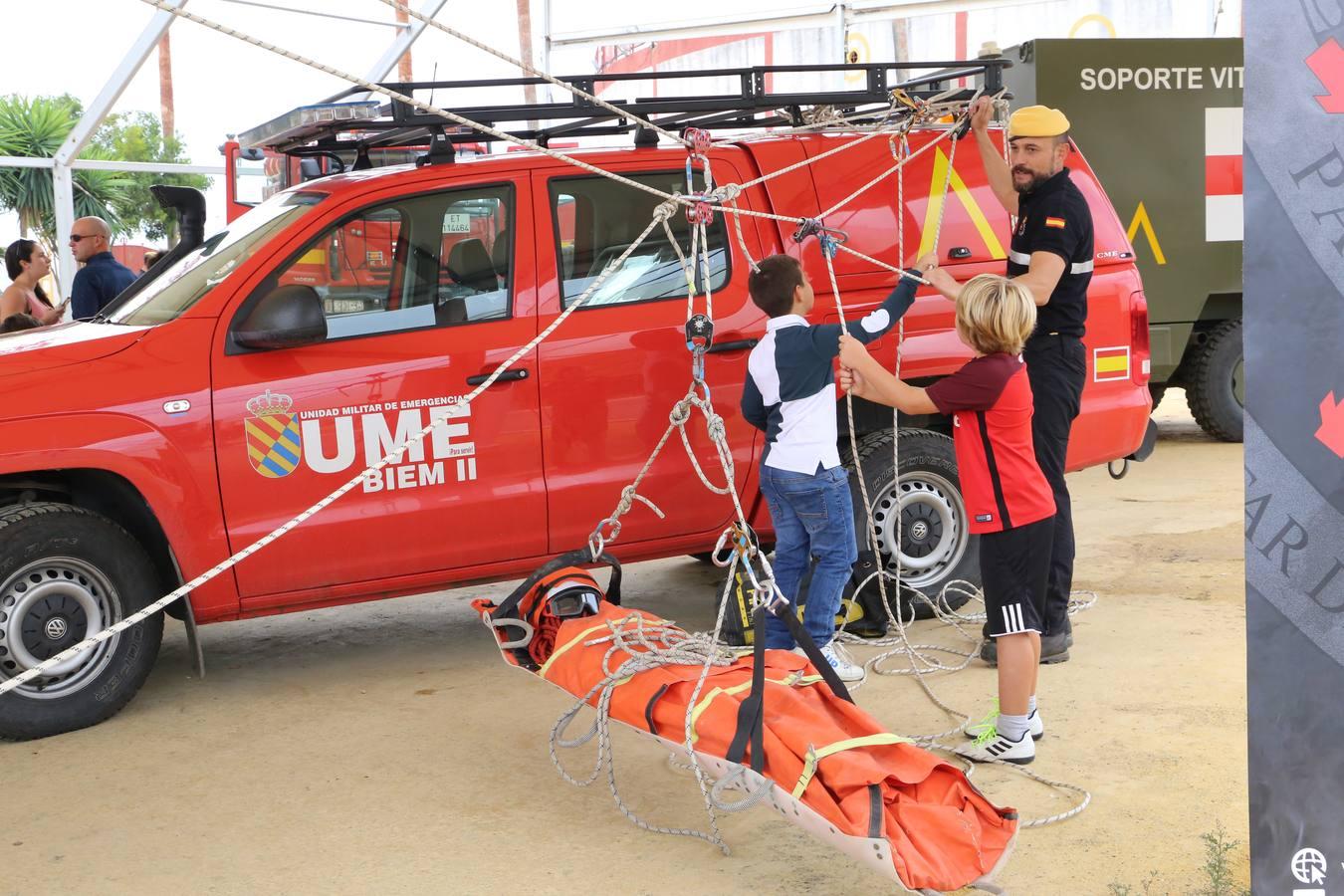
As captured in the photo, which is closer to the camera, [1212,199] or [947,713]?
[947,713]

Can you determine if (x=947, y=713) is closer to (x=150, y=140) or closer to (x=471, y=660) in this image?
(x=471, y=660)

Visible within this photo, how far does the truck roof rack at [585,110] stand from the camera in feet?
17.0

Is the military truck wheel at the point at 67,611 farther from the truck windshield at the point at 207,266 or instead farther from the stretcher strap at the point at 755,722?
the stretcher strap at the point at 755,722

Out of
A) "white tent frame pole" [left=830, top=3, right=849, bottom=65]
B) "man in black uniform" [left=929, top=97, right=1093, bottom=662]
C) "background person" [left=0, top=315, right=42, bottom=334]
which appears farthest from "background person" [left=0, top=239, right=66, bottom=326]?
"white tent frame pole" [left=830, top=3, right=849, bottom=65]

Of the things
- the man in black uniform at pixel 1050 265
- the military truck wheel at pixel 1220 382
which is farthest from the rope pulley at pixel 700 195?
the military truck wheel at pixel 1220 382

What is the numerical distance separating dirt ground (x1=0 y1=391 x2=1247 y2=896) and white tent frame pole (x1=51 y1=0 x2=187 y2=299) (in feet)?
22.9

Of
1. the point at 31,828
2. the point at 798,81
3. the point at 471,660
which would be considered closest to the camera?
the point at 31,828

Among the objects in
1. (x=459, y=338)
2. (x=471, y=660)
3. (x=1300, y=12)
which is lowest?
(x=471, y=660)

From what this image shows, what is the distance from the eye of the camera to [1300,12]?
270 centimetres

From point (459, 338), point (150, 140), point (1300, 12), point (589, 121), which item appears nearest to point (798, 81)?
point (589, 121)

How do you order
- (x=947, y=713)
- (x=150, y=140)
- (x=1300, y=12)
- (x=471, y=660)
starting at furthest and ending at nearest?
1. (x=150, y=140)
2. (x=471, y=660)
3. (x=947, y=713)
4. (x=1300, y=12)

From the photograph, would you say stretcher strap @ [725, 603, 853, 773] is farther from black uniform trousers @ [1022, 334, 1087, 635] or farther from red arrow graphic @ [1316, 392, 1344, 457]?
black uniform trousers @ [1022, 334, 1087, 635]

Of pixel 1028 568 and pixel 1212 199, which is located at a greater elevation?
pixel 1212 199

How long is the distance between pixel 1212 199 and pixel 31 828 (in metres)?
8.67
